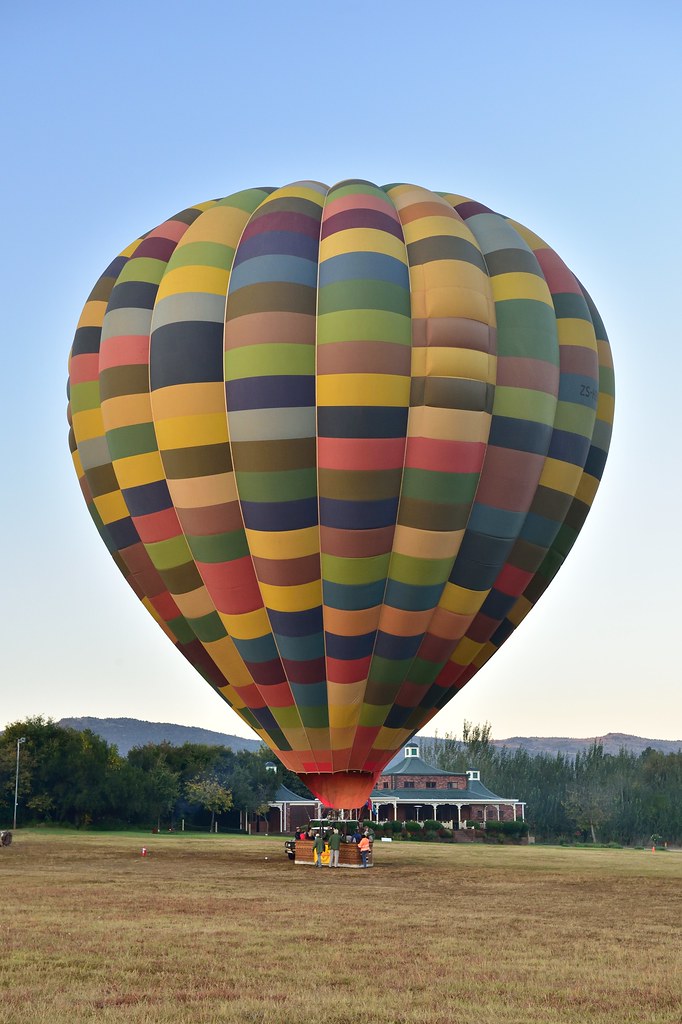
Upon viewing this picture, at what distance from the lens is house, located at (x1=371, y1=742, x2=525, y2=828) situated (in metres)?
73.7

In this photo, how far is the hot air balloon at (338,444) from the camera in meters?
19.6

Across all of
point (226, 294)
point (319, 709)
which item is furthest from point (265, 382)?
point (319, 709)

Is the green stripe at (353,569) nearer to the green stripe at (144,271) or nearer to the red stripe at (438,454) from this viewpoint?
the red stripe at (438,454)

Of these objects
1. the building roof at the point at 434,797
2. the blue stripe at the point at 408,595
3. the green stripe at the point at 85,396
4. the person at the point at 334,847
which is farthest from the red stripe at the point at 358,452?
the building roof at the point at 434,797

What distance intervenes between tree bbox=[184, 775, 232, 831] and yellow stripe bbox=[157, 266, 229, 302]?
55.4 metres

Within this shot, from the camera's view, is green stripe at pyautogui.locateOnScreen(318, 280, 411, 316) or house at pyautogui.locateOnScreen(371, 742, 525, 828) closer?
green stripe at pyautogui.locateOnScreen(318, 280, 411, 316)

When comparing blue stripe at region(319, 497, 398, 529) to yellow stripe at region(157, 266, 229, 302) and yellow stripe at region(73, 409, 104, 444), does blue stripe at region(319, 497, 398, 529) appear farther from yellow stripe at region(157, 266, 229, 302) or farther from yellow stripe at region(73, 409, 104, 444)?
yellow stripe at region(73, 409, 104, 444)

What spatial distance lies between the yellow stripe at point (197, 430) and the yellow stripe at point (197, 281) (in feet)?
8.43

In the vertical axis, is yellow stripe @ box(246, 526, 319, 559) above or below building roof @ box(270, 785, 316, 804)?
above

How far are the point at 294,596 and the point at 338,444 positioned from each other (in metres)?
3.12

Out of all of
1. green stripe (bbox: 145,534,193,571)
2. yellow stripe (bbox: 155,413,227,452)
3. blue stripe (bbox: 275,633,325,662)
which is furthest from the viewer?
green stripe (bbox: 145,534,193,571)

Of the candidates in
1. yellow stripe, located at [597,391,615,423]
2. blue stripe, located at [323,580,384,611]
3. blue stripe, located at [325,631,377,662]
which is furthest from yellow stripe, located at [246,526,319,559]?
yellow stripe, located at [597,391,615,423]

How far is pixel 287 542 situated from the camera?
19.9m

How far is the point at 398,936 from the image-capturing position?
14.1 meters
